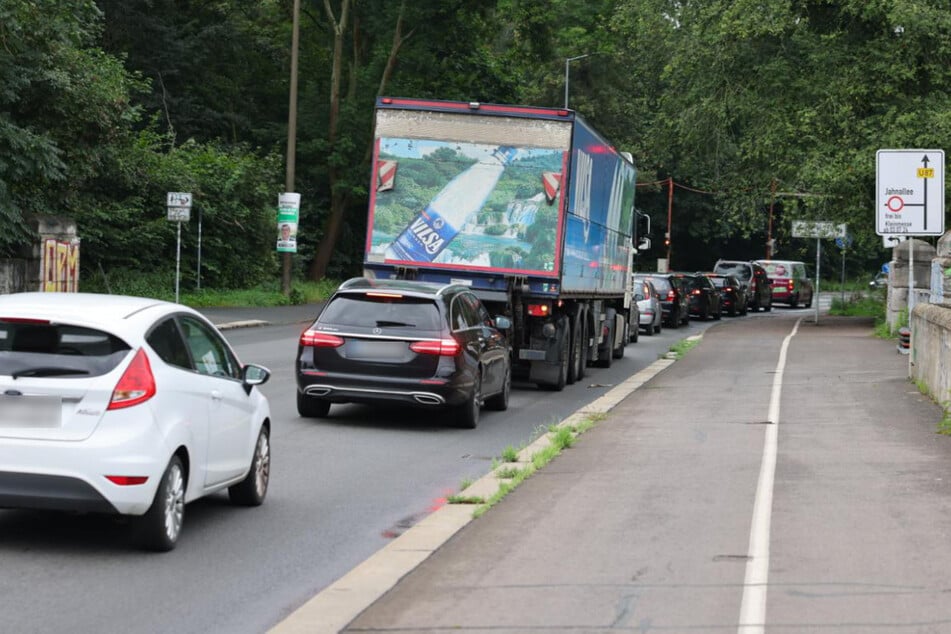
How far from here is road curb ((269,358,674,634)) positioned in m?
6.46

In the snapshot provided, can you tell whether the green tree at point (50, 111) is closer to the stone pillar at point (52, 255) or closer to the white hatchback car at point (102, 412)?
the stone pillar at point (52, 255)

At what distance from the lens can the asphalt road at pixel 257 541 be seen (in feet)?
22.2

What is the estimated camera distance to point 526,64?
167 ft

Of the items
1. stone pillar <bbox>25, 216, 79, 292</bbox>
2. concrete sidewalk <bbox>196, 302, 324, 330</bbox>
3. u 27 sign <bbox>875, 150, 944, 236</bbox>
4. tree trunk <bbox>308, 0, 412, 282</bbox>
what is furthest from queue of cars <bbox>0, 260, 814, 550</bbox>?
tree trunk <bbox>308, 0, 412, 282</bbox>

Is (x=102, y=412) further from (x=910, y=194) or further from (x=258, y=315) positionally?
(x=258, y=315)

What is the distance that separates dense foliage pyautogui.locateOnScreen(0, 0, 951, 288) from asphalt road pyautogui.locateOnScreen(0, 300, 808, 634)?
16568 millimetres

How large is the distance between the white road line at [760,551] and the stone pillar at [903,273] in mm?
18263

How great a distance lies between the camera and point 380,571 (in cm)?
761

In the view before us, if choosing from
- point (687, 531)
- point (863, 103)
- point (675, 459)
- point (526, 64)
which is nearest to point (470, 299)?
point (675, 459)

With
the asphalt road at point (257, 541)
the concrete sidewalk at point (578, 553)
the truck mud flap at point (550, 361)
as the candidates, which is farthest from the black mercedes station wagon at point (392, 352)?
the truck mud flap at point (550, 361)

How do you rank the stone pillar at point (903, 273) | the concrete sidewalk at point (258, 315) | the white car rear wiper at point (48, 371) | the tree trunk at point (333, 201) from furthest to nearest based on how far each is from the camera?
the tree trunk at point (333, 201)
the concrete sidewalk at point (258, 315)
the stone pillar at point (903, 273)
the white car rear wiper at point (48, 371)

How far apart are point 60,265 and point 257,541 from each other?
890 inches

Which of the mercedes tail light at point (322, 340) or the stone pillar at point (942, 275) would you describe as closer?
the mercedes tail light at point (322, 340)

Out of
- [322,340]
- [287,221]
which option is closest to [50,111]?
[287,221]
